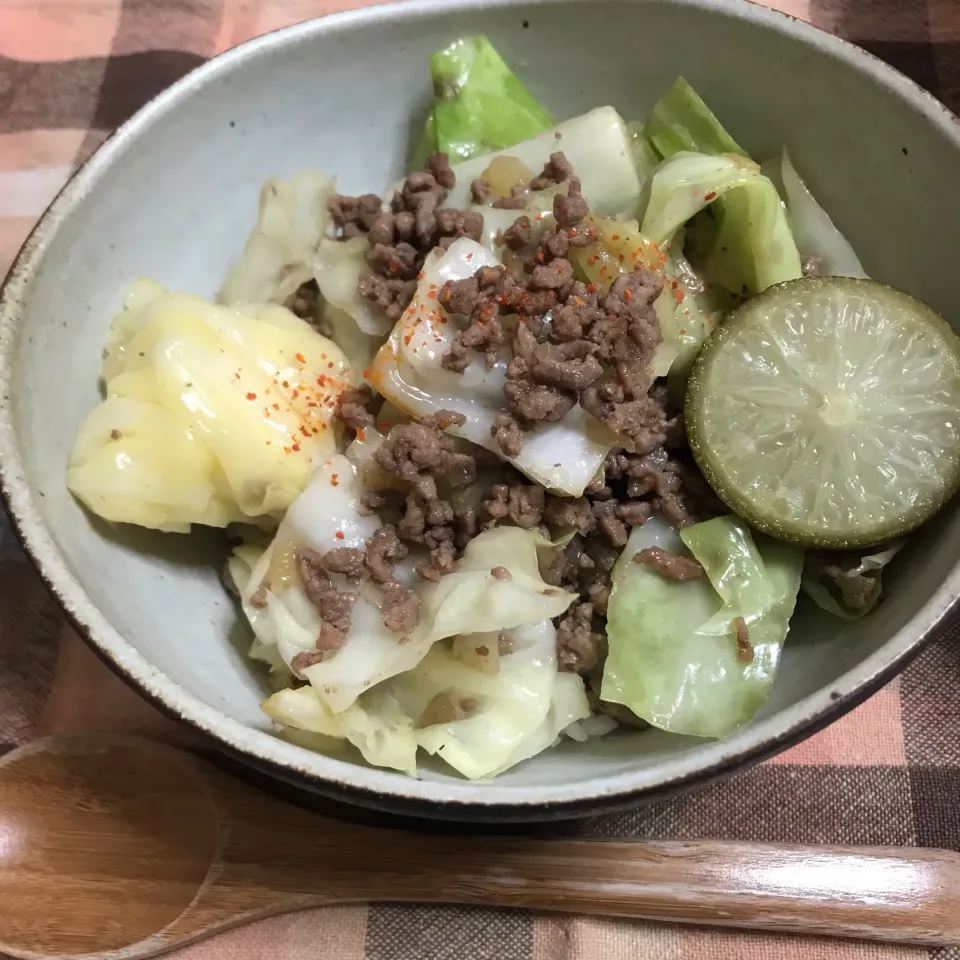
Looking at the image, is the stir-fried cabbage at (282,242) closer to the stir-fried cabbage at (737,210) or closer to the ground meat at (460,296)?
the ground meat at (460,296)

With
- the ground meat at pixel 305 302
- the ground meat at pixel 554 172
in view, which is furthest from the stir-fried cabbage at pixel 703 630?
the ground meat at pixel 305 302

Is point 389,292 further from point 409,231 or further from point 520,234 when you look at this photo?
point 520,234

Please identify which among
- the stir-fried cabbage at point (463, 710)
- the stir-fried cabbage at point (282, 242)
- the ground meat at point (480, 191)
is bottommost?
the stir-fried cabbage at point (463, 710)

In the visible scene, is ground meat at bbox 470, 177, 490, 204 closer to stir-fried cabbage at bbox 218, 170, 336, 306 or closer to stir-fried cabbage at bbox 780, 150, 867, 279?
stir-fried cabbage at bbox 218, 170, 336, 306

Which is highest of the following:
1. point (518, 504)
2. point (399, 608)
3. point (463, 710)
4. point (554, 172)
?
point (554, 172)

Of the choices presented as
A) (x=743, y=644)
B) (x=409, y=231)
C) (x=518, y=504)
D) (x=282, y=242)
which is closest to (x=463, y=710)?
(x=518, y=504)

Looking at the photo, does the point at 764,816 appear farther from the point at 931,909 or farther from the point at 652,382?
the point at 652,382

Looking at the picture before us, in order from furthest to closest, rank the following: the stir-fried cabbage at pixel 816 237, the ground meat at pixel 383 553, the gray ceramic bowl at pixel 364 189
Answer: the stir-fried cabbage at pixel 816 237
the ground meat at pixel 383 553
the gray ceramic bowl at pixel 364 189
